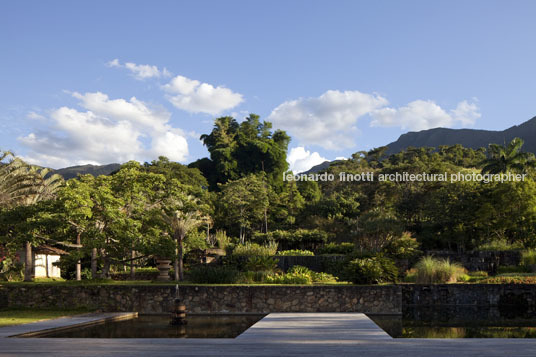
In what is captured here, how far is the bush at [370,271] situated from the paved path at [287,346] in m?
7.59

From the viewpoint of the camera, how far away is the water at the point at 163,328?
1102 centimetres

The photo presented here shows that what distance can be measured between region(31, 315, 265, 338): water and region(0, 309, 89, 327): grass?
81.4 inches

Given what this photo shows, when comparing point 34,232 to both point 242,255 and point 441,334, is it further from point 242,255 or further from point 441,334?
point 441,334

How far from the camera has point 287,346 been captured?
8.21 m

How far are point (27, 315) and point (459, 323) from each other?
42.6 feet

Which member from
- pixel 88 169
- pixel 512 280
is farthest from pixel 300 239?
pixel 88 169

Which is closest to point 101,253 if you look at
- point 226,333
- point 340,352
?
point 226,333

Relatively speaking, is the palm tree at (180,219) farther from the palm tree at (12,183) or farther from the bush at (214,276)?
the palm tree at (12,183)

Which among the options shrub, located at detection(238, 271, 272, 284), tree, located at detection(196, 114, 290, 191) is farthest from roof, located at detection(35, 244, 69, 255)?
tree, located at detection(196, 114, 290, 191)

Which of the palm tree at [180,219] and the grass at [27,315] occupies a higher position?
the palm tree at [180,219]

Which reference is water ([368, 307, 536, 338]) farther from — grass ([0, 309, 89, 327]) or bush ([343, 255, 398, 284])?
grass ([0, 309, 89, 327])

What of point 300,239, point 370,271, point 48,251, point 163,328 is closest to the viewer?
point 163,328

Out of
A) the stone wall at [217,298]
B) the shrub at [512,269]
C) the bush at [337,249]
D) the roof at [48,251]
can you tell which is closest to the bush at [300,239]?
the bush at [337,249]

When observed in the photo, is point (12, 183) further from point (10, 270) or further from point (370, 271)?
point (370, 271)
